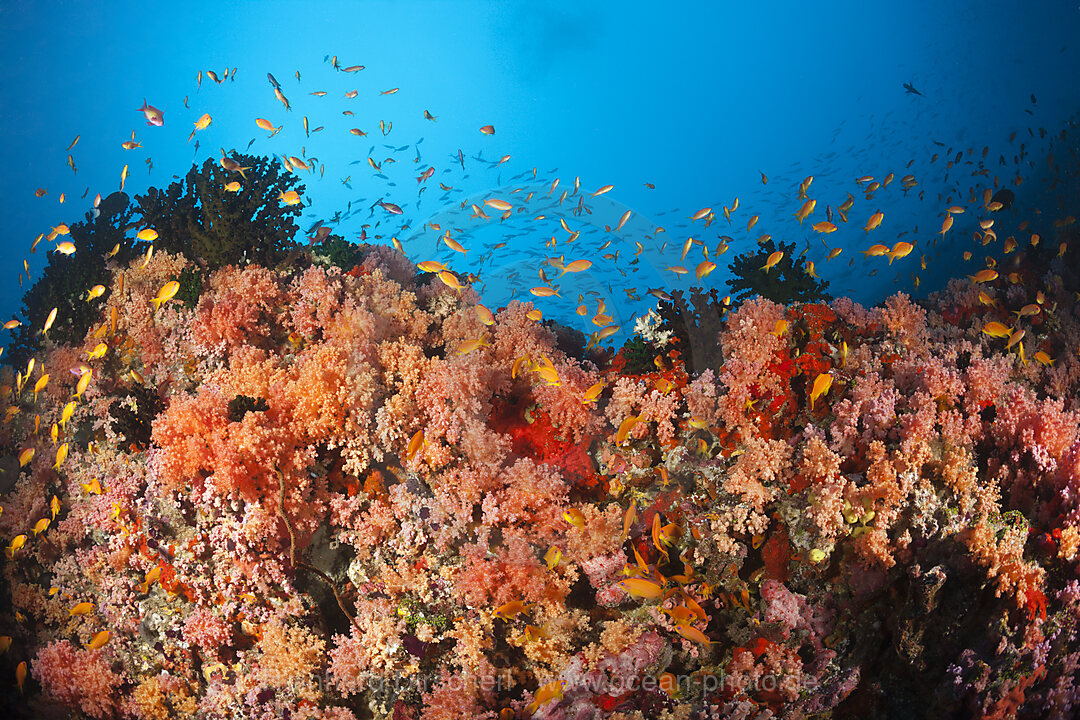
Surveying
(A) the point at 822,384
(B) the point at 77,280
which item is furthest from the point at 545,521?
(B) the point at 77,280

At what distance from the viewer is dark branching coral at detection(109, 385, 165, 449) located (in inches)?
215

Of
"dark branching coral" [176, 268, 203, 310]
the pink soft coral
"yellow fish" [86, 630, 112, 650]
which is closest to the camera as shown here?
"yellow fish" [86, 630, 112, 650]

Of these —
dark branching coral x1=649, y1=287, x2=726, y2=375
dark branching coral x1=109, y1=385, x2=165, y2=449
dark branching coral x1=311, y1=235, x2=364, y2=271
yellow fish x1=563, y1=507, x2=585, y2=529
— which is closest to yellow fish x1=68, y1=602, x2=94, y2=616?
dark branching coral x1=109, y1=385, x2=165, y2=449

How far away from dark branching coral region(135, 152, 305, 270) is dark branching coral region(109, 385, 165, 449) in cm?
224

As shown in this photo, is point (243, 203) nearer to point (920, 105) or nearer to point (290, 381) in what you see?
point (290, 381)

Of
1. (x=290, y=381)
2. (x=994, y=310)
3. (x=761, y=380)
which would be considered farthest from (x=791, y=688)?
(x=994, y=310)

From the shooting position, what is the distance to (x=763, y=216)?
7662 cm

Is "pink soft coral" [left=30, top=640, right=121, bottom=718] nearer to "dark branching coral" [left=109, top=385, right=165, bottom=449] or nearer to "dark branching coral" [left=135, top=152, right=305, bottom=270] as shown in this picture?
"dark branching coral" [left=109, top=385, right=165, bottom=449]

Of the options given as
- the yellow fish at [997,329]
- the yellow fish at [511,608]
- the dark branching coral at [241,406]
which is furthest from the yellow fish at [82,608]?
the yellow fish at [997,329]

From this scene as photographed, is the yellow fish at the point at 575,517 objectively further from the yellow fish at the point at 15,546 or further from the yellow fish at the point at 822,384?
the yellow fish at the point at 15,546

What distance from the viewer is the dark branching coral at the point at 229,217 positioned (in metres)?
6.93

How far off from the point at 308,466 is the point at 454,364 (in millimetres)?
1792

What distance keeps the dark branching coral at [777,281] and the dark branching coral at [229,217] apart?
7.89 metres

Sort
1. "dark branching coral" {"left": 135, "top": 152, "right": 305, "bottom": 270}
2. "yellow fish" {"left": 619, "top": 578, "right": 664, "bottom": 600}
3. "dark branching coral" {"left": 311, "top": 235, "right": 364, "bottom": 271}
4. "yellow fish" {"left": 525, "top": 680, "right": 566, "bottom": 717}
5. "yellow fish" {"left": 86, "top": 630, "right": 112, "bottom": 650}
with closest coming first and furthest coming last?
"yellow fish" {"left": 619, "top": 578, "right": 664, "bottom": 600} → "yellow fish" {"left": 525, "top": 680, "right": 566, "bottom": 717} → "yellow fish" {"left": 86, "top": 630, "right": 112, "bottom": 650} → "dark branching coral" {"left": 135, "top": 152, "right": 305, "bottom": 270} → "dark branching coral" {"left": 311, "top": 235, "right": 364, "bottom": 271}
